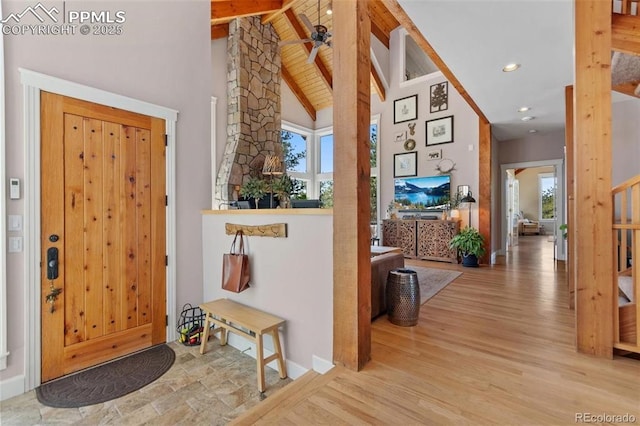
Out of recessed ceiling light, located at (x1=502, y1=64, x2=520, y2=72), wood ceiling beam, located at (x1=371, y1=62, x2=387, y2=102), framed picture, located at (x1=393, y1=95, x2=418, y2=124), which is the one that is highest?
wood ceiling beam, located at (x1=371, y1=62, x2=387, y2=102)

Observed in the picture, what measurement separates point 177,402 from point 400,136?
254 inches

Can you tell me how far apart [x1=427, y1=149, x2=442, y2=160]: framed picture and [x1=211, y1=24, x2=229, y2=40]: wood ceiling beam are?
191 inches

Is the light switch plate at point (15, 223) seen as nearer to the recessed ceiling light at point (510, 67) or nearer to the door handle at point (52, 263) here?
the door handle at point (52, 263)

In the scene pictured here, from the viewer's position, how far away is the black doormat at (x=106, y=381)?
6.55 feet

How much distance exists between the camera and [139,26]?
2.70 meters

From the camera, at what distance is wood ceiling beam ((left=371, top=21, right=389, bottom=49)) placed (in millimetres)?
6723

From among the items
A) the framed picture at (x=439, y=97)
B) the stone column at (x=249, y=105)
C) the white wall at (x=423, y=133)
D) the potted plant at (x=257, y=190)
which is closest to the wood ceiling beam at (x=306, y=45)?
the stone column at (x=249, y=105)

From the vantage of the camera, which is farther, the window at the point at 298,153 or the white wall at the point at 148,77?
the window at the point at 298,153

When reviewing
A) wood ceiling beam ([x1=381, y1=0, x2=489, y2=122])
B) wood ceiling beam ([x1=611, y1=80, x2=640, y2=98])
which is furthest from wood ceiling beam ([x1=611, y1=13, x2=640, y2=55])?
wood ceiling beam ([x1=611, y1=80, x2=640, y2=98])

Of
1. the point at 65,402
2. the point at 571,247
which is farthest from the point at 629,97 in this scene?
the point at 65,402

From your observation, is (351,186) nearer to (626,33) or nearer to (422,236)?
(626,33)

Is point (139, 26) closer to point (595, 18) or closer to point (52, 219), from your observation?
point (52, 219)

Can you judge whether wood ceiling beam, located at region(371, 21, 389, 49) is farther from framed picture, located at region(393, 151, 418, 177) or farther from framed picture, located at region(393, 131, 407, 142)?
framed picture, located at region(393, 151, 418, 177)

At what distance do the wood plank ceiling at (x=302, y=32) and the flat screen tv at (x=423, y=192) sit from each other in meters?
2.29
